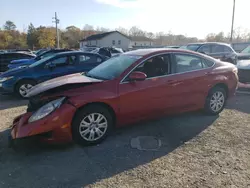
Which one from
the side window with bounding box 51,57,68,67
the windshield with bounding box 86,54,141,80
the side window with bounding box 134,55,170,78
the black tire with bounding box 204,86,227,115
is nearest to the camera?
the windshield with bounding box 86,54,141,80

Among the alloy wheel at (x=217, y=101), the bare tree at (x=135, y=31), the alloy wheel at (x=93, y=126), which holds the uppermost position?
the bare tree at (x=135, y=31)

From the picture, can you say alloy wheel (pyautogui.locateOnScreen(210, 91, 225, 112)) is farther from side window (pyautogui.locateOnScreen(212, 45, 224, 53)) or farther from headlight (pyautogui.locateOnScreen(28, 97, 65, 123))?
side window (pyautogui.locateOnScreen(212, 45, 224, 53))

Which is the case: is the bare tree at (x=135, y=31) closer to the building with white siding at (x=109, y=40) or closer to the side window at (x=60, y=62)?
the building with white siding at (x=109, y=40)

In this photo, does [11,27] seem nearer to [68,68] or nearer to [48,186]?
[68,68]

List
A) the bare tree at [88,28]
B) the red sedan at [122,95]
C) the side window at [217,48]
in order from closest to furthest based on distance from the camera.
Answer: the red sedan at [122,95] → the side window at [217,48] → the bare tree at [88,28]

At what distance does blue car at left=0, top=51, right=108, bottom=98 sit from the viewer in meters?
7.49

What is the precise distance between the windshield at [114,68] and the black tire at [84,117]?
661 mm

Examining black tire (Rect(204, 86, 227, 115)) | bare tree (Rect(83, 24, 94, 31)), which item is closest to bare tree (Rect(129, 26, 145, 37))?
bare tree (Rect(83, 24, 94, 31))

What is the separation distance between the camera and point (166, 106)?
14.9 feet

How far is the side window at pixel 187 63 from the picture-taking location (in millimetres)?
4695

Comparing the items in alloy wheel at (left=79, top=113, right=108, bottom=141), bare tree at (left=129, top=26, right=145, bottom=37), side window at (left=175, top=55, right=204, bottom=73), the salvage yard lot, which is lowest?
the salvage yard lot

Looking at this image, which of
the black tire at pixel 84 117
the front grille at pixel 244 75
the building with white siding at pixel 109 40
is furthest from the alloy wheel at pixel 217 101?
the building with white siding at pixel 109 40

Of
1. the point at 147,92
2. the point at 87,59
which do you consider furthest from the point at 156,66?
the point at 87,59

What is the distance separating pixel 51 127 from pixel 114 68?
5.55 ft
